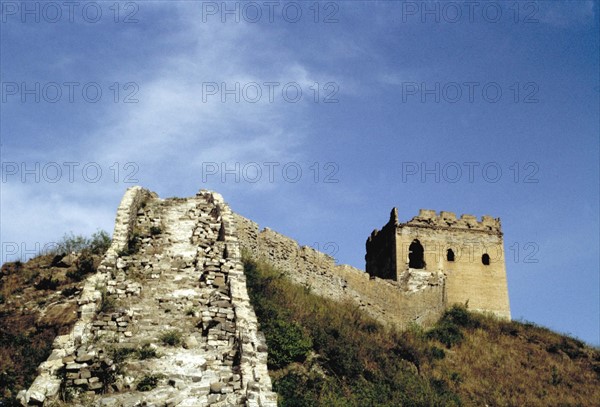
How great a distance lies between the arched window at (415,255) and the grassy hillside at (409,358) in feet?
11.4

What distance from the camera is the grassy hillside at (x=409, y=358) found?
1834 centimetres

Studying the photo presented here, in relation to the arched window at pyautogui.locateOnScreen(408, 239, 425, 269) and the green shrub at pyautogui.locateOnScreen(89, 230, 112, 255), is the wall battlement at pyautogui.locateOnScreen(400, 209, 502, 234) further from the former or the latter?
the green shrub at pyautogui.locateOnScreen(89, 230, 112, 255)

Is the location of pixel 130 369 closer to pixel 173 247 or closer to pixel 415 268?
pixel 173 247

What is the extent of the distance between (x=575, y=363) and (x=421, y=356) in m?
7.72

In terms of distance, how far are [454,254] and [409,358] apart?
12.5 m

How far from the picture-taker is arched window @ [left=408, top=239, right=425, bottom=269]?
3447cm

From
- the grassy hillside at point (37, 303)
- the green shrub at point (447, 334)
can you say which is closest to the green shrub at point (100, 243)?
the grassy hillside at point (37, 303)

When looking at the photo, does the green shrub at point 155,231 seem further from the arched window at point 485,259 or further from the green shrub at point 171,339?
the arched window at point 485,259

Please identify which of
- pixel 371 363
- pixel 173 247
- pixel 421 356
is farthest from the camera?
pixel 421 356

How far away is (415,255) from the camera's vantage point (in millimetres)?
35000

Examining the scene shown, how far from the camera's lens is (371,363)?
67.9 feet

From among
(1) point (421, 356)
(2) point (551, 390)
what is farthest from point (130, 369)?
(2) point (551, 390)

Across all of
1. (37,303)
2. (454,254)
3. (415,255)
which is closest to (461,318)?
(454,254)

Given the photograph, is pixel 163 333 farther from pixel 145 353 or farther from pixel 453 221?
pixel 453 221
